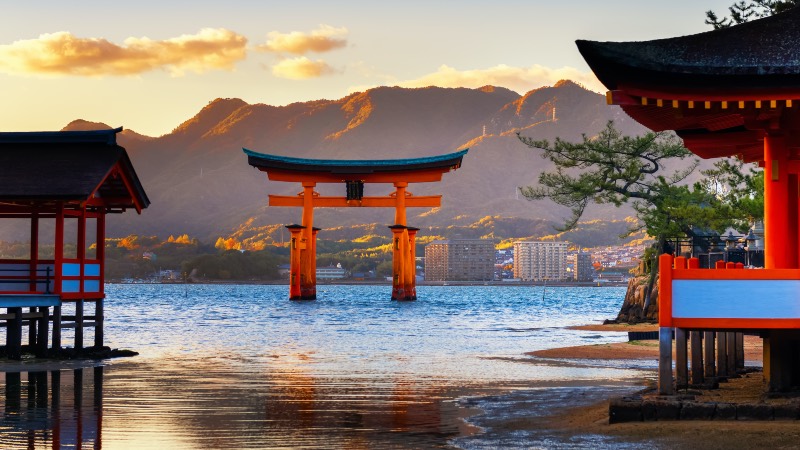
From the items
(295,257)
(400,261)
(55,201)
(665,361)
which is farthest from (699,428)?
(295,257)

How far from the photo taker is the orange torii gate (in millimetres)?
77812

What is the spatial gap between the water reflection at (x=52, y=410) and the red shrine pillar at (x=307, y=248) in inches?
2291

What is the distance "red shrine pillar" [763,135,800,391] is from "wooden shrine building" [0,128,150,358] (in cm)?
1535

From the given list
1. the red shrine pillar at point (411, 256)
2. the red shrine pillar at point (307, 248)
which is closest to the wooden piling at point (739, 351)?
the red shrine pillar at point (307, 248)

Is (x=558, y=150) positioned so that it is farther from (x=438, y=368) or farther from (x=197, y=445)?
(x=197, y=445)

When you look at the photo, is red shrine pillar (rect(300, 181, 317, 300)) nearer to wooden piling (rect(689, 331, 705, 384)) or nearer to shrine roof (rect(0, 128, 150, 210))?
shrine roof (rect(0, 128, 150, 210))

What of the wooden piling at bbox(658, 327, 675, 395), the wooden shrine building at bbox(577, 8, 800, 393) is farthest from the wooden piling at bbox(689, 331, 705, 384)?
the wooden piling at bbox(658, 327, 675, 395)

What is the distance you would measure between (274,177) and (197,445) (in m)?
66.4

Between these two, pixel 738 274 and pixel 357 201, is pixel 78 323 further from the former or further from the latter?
pixel 357 201

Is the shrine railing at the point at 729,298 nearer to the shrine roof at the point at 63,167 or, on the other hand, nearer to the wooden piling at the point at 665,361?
the wooden piling at the point at 665,361

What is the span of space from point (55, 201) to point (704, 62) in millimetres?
16122

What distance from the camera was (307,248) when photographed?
85.8 meters

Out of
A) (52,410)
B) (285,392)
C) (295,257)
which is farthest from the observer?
(295,257)

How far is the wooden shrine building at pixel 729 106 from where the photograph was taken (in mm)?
13930
